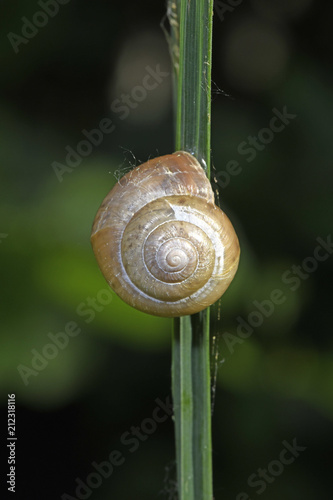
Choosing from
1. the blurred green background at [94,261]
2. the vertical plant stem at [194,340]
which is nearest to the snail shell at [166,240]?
the vertical plant stem at [194,340]

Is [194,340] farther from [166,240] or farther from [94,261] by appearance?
[94,261]

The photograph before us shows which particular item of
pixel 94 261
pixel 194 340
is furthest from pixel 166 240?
pixel 94 261

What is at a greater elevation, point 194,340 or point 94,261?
point 94,261

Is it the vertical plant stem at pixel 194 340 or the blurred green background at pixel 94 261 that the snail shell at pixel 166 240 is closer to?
the vertical plant stem at pixel 194 340

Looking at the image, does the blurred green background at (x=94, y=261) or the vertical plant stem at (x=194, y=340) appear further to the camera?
the blurred green background at (x=94, y=261)
